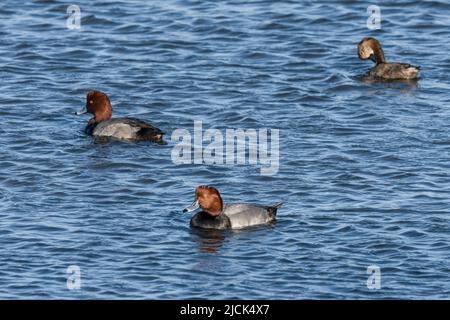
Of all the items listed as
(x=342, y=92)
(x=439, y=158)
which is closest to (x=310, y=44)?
(x=342, y=92)

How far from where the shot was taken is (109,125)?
23.4 m

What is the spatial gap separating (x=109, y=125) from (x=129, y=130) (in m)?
0.39

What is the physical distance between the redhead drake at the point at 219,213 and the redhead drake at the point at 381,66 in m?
8.13

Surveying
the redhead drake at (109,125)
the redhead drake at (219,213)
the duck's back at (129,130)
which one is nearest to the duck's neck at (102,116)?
the redhead drake at (109,125)

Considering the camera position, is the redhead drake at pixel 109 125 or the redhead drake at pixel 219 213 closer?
the redhead drake at pixel 219 213

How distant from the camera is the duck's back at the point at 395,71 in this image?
1047 inches

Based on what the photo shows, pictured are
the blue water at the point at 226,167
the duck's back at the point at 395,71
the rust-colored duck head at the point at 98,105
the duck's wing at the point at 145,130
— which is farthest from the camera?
the duck's back at the point at 395,71

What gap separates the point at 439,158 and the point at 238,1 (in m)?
11.1

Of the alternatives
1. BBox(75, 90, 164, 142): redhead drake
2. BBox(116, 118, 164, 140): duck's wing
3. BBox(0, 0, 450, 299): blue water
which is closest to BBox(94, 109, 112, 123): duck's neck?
BBox(75, 90, 164, 142): redhead drake

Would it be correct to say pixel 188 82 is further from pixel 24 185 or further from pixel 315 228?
pixel 315 228

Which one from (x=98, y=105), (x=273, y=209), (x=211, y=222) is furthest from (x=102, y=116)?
(x=273, y=209)

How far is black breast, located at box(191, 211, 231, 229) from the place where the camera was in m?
19.3

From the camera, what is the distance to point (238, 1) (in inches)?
1275

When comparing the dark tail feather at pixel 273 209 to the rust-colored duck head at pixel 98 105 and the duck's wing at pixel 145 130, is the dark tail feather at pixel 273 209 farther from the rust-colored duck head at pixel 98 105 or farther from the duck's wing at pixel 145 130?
the rust-colored duck head at pixel 98 105
